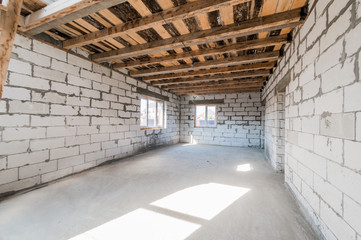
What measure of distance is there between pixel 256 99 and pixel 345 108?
18.6 feet

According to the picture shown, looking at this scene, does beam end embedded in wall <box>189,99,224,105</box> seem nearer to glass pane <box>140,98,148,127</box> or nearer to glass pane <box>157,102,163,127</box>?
glass pane <box>157,102,163,127</box>

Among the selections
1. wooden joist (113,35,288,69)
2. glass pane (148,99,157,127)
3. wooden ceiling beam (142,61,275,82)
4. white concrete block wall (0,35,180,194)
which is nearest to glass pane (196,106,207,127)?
glass pane (148,99,157,127)

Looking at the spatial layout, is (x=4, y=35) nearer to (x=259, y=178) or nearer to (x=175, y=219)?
(x=175, y=219)

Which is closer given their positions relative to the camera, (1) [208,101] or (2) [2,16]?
(2) [2,16]

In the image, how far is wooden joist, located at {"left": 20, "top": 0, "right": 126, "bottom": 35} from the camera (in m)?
1.74

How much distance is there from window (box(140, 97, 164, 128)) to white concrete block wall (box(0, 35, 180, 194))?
3.40 ft

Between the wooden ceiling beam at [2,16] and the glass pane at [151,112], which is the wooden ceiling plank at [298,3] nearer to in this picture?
the wooden ceiling beam at [2,16]

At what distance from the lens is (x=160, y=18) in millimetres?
2041

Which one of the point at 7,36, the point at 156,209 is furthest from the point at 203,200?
the point at 7,36

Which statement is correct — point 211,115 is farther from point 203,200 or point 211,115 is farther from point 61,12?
point 61,12

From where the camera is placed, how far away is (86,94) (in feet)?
10.9

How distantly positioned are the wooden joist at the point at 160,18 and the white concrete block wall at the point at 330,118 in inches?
37.0

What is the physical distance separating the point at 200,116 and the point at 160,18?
227 inches

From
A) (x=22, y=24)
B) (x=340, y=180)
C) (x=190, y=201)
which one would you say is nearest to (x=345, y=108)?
(x=340, y=180)
